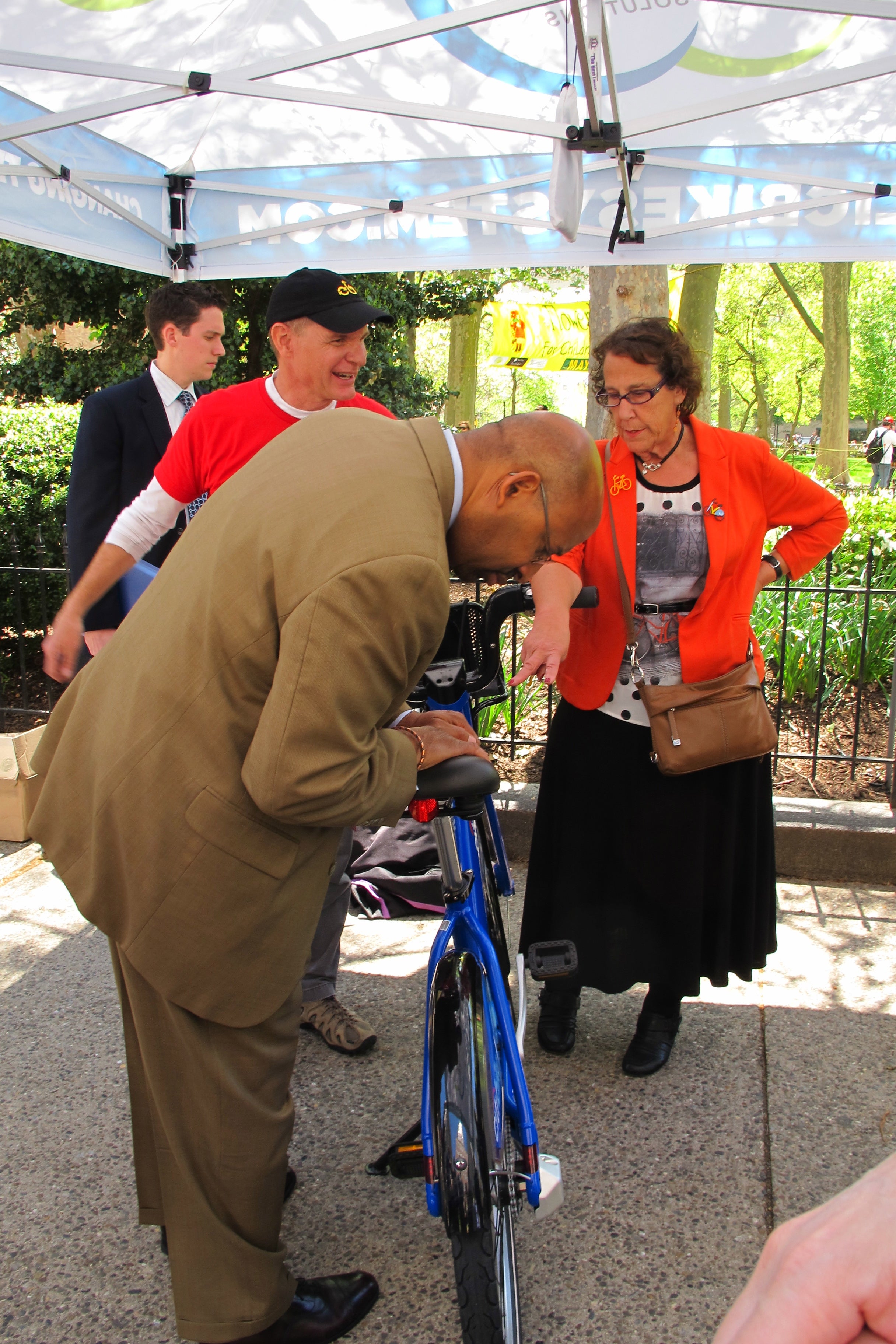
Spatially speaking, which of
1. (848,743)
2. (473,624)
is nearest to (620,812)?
(473,624)

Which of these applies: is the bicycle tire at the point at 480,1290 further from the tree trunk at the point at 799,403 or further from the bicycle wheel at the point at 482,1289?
the tree trunk at the point at 799,403

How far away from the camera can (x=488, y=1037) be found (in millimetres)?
1952

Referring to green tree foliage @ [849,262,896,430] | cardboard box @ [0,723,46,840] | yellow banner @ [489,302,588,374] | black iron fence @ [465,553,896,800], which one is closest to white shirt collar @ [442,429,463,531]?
cardboard box @ [0,723,46,840]

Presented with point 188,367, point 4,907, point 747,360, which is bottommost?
point 4,907

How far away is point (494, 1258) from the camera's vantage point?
1837mm

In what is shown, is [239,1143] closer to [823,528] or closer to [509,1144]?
[509,1144]

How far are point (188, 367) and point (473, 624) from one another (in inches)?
71.2

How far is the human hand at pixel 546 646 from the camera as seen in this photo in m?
2.22

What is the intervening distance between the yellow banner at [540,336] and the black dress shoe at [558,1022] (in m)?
17.1

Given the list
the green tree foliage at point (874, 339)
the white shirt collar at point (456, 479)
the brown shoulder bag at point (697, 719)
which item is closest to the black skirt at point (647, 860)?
the brown shoulder bag at point (697, 719)

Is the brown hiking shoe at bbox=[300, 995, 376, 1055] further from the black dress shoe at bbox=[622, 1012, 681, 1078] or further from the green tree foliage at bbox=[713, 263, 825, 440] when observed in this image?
the green tree foliage at bbox=[713, 263, 825, 440]

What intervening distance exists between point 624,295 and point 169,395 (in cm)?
365

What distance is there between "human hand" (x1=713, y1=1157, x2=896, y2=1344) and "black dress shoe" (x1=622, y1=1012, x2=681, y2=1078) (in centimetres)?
233

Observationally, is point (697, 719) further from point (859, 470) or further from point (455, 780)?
point (859, 470)
